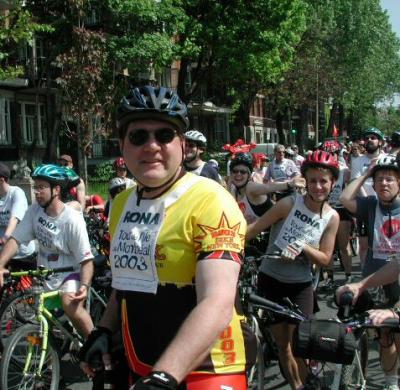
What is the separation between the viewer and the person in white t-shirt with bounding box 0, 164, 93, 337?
5.02m

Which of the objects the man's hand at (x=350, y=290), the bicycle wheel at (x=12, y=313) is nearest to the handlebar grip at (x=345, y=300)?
the man's hand at (x=350, y=290)

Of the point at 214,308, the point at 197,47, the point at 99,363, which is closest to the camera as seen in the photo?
the point at 214,308

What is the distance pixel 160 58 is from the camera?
27125 mm

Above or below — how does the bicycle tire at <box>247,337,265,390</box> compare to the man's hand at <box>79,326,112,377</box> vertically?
below

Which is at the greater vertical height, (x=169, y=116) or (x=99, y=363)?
(x=169, y=116)

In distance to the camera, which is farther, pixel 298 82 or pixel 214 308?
pixel 298 82

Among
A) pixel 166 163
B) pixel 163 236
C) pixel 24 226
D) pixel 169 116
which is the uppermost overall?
pixel 169 116

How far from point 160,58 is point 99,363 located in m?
25.4

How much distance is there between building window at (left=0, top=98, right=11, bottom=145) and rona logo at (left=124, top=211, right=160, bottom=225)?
29281 mm

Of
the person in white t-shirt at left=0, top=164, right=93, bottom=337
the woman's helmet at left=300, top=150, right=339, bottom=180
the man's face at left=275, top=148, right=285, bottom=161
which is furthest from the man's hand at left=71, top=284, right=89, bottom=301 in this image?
the man's face at left=275, top=148, right=285, bottom=161

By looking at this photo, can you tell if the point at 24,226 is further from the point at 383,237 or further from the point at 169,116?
the point at 169,116

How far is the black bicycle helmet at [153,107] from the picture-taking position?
93.4 inches

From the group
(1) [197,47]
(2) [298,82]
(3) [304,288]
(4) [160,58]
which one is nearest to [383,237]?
(3) [304,288]

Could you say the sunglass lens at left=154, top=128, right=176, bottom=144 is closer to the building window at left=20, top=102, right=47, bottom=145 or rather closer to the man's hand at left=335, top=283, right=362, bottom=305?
the man's hand at left=335, top=283, right=362, bottom=305
